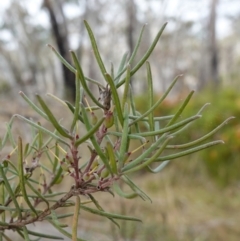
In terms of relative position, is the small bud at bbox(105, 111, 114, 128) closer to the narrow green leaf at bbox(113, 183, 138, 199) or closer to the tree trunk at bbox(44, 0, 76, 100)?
the narrow green leaf at bbox(113, 183, 138, 199)

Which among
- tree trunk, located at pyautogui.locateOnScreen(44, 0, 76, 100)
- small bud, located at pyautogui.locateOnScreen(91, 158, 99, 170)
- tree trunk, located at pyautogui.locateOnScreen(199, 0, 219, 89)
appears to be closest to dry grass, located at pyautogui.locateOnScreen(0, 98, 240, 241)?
small bud, located at pyautogui.locateOnScreen(91, 158, 99, 170)

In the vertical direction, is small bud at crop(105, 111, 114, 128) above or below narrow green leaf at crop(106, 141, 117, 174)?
above

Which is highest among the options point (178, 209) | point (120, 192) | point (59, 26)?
point (120, 192)

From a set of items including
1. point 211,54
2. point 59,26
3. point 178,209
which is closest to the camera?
point 178,209

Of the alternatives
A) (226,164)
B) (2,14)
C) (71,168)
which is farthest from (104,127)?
(2,14)

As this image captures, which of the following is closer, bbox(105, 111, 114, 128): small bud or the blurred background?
bbox(105, 111, 114, 128): small bud

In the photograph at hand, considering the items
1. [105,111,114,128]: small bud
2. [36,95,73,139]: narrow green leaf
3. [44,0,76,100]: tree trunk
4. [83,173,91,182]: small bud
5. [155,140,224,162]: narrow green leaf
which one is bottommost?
[44,0,76,100]: tree trunk

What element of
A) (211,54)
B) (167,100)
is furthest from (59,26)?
(211,54)

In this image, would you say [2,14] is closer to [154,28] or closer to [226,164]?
[154,28]

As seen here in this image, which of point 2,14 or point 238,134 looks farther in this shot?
point 2,14

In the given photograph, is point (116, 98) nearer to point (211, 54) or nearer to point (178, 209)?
point (178, 209)

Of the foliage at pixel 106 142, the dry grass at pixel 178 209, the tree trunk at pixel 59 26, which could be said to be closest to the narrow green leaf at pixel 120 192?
the foliage at pixel 106 142
